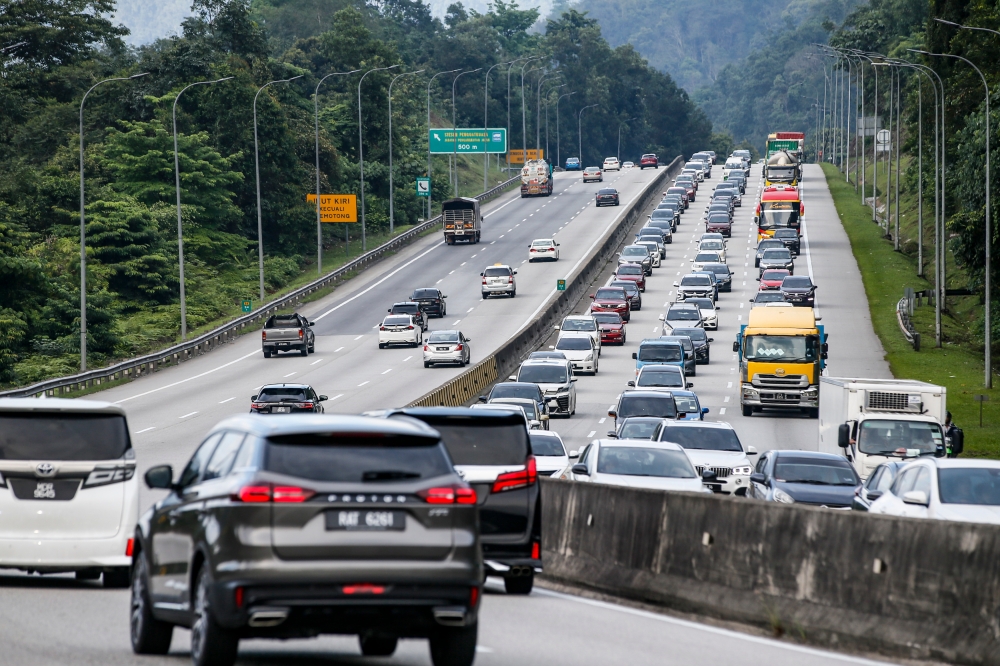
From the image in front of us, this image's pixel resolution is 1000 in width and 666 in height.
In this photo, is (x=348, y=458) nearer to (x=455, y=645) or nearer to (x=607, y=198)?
(x=455, y=645)

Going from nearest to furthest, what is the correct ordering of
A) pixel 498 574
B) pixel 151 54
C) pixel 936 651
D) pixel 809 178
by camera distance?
pixel 936 651 → pixel 498 574 → pixel 151 54 → pixel 809 178

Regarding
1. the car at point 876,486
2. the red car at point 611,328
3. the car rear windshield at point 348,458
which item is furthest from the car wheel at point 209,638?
the red car at point 611,328

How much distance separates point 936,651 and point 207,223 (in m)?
84.5

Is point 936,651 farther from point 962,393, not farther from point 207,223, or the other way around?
point 207,223

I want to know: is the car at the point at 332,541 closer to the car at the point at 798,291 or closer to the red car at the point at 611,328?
the red car at the point at 611,328

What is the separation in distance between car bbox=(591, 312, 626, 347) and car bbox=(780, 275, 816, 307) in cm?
953

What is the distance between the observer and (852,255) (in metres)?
88.4

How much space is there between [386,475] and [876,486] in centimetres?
1168

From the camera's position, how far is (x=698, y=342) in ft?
185

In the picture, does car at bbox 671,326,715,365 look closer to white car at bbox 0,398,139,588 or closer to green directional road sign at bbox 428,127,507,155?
white car at bbox 0,398,139,588

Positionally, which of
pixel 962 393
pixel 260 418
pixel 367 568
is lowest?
pixel 962 393

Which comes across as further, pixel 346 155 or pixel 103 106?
pixel 346 155

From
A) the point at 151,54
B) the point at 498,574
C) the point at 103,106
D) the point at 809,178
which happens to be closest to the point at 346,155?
the point at 151,54

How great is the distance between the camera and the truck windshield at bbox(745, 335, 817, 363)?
1704 inches
